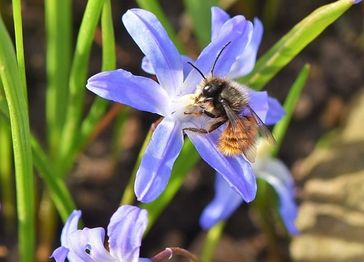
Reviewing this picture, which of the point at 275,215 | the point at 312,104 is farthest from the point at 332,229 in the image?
the point at 312,104

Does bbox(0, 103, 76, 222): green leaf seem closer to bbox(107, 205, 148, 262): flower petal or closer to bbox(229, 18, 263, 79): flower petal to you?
bbox(107, 205, 148, 262): flower petal

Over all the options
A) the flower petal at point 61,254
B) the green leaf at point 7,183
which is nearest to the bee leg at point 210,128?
the flower petal at point 61,254

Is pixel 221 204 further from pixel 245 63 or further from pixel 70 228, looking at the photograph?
pixel 70 228

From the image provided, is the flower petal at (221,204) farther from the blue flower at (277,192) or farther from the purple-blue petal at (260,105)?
the purple-blue petal at (260,105)

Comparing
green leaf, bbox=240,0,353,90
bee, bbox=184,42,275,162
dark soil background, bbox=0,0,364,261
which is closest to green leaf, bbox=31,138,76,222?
bee, bbox=184,42,275,162

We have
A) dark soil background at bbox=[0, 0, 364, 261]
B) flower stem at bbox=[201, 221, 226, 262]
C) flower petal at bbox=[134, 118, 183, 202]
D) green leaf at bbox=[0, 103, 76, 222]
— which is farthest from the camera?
dark soil background at bbox=[0, 0, 364, 261]

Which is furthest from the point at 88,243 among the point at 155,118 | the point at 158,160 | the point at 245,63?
the point at 155,118

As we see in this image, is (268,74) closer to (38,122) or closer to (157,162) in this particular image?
(157,162)
